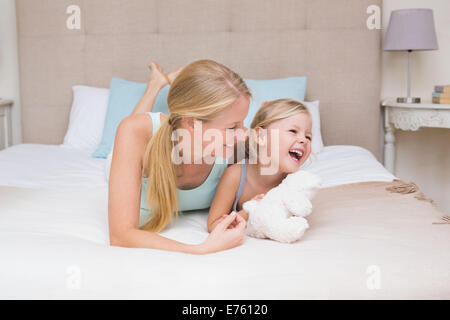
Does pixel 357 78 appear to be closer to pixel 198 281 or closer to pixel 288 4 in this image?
pixel 288 4

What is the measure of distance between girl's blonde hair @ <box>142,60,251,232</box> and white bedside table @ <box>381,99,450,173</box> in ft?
4.82

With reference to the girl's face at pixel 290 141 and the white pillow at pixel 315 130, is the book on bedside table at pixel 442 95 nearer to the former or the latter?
the white pillow at pixel 315 130

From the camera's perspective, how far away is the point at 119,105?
235cm

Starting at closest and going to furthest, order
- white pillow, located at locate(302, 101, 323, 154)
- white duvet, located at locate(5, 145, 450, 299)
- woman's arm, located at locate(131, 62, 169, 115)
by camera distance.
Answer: white duvet, located at locate(5, 145, 450, 299) → woman's arm, located at locate(131, 62, 169, 115) → white pillow, located at locate(302, 101, 323, 154)

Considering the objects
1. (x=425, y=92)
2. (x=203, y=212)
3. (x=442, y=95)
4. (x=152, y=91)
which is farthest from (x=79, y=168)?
(x=425, y=92)

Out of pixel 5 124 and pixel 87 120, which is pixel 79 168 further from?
pixel 5 124

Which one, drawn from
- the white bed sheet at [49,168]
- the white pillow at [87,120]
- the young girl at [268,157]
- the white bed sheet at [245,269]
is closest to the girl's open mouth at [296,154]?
the young girl at [268,157]

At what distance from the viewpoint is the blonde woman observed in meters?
1.07

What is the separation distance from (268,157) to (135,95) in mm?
1231

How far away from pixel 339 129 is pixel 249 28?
2.37 ft

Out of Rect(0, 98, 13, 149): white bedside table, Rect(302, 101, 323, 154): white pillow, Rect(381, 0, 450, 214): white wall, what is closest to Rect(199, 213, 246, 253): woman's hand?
Rect(302, 101, 323, 154): white pillow

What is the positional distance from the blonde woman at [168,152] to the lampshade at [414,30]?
1515 millimetres

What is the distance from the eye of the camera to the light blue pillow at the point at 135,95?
227 centimetres

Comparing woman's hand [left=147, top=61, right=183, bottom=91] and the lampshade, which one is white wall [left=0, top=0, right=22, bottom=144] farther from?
the lampshade
